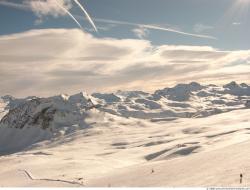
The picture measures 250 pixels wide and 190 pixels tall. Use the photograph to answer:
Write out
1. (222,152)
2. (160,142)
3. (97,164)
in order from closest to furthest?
1. (222,152)
2. (97,164)
3. (160,142)

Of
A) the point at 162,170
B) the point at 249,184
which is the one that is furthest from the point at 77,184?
the point at 249,184

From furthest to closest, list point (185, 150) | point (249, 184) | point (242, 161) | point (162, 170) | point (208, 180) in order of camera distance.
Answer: point (185, 150) < point (162, 170) < point (242, 161) < point (208, 180) < point (249, 184)

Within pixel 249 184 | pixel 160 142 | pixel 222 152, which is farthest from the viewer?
pixel 160 142

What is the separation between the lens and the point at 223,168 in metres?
39.1

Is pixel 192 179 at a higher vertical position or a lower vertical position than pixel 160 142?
lower

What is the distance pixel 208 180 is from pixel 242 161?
8446mm

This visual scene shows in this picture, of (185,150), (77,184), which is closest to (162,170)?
(77,184)

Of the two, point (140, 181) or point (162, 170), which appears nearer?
point (140, 181)

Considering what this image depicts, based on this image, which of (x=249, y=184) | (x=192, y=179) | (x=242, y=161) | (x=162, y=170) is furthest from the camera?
(x=162, y=170)

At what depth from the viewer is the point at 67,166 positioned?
10344 centimetres

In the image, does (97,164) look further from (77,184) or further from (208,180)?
(208,180)

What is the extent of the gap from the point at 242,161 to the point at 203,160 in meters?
9.37

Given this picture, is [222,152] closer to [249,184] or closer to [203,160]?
[203,160]

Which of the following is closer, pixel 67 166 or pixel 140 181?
pixel 140 181
